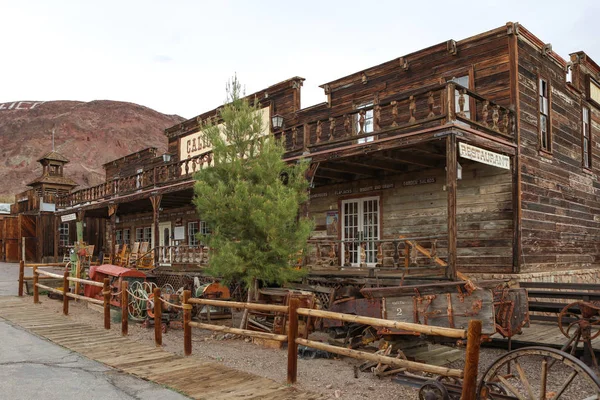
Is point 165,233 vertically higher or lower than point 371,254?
higher

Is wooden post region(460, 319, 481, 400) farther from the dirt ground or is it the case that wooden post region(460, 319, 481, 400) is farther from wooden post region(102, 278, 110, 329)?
wooden post region(102, 278, 110, 329)

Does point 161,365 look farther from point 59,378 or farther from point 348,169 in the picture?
point 348,169

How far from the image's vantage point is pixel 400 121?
1430 centimetres

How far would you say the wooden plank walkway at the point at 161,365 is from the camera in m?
6.16

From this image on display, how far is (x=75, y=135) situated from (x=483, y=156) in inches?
3636

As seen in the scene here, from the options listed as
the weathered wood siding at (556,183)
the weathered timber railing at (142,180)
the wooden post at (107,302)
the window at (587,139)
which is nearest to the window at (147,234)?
the weathered timber railing at (142,180)

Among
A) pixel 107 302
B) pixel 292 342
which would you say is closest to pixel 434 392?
pixel 292 342

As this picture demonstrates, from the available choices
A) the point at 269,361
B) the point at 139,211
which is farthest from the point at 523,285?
the point at 139,211

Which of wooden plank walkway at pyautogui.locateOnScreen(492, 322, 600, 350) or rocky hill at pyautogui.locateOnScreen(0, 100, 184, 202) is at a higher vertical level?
rocky hill at pyautogui.locateOnScreen(0, 100, 184, 202)

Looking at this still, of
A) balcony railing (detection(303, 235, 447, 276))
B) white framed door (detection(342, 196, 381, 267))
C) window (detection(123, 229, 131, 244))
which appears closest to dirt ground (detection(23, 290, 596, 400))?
balcony railing (detection(303, 235, 447, 276))

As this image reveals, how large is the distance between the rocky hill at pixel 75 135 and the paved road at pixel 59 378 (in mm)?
70867

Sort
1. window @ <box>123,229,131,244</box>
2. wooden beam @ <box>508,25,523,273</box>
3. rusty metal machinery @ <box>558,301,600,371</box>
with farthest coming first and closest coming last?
window @ <box>123,229,131,244</box>
wooden beam @ <box>508,25,523,273</box>
rusty metal machinery @ <box>558,301,600,371</box>

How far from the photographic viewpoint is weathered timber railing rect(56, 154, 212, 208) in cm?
1795

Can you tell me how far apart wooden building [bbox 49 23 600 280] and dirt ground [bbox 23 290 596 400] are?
9.50 feet
